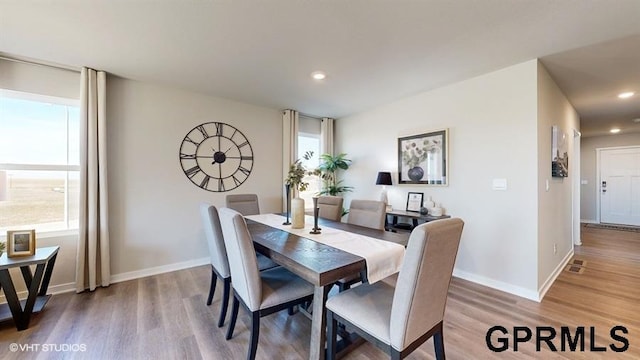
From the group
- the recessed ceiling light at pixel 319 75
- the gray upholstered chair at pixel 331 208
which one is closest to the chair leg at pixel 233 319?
the gray upholstered chair at pixel 331 208

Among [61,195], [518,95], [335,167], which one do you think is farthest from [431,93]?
[61,195]

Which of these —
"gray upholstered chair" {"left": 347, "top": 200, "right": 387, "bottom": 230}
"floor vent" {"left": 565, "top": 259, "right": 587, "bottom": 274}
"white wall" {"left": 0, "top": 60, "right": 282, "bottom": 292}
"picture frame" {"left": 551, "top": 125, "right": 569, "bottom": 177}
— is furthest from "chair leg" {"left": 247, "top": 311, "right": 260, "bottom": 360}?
"floor vent" {"left": 565, "top": 259, "right": 587, "bottom": 274}

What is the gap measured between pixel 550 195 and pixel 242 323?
3.56 metres

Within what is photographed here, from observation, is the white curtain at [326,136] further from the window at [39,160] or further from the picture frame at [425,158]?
the window at [39,160]

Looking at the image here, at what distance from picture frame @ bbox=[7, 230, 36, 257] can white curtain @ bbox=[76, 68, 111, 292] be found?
1.43 ft

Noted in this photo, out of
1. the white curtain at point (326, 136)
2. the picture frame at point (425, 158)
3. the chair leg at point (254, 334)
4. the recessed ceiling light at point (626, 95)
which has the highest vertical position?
the recessed ceiling light at point (626, 95)

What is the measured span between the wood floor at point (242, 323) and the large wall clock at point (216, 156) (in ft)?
4.53

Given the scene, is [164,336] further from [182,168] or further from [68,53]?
[68,53]

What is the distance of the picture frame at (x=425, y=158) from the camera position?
3.31m

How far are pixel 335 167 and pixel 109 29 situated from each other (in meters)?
3.43

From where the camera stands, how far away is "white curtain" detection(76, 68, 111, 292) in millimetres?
2748

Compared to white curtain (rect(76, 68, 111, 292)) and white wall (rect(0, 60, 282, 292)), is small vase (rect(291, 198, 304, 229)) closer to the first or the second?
white wall (rect(0, 60, 282, 292))

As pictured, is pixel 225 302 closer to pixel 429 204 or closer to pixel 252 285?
pixel 252 285

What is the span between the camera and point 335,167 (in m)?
4.69
